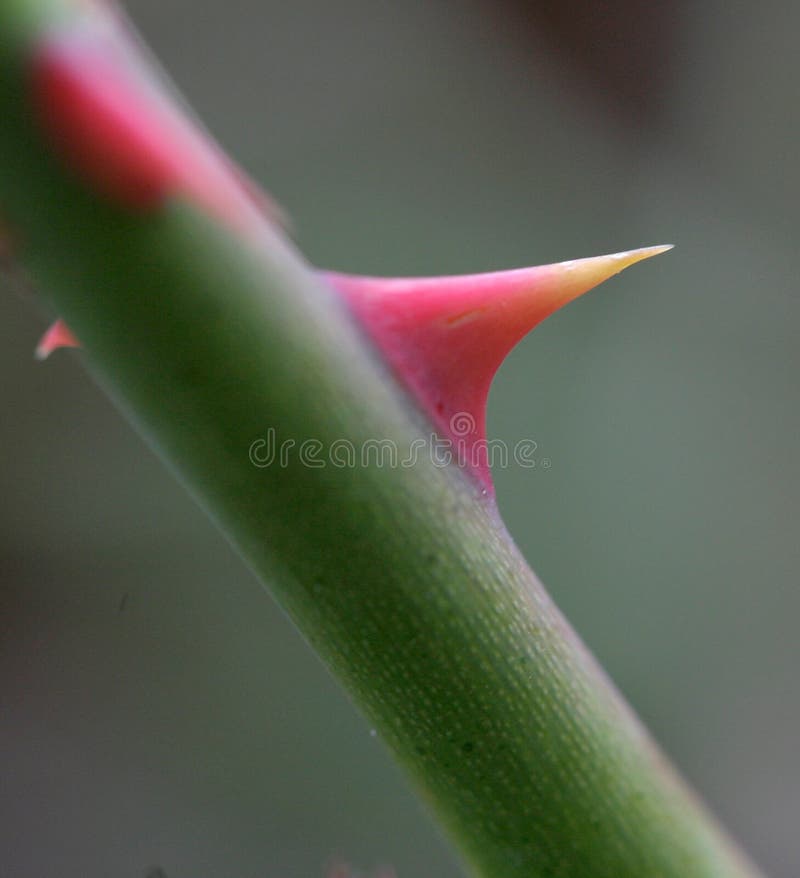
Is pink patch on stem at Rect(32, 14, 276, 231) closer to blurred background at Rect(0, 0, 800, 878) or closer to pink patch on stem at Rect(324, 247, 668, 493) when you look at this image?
pink patch on stem at Rect(324, 247, 668, 493)

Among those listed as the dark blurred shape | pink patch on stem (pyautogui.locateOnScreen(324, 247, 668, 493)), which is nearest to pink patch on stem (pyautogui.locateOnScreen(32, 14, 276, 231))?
pink patch on stem (pyautogui.locateOnScreen(324, 247, 668, 493))

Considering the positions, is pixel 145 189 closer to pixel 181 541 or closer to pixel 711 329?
pixel 181 541

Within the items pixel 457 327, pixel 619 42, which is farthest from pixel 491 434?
pixel 457 327

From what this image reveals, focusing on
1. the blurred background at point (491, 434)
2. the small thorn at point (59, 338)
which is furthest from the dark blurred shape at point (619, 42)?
the small thorn at point (59, 338)

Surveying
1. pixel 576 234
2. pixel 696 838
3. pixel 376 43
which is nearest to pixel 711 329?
pixel 576 234

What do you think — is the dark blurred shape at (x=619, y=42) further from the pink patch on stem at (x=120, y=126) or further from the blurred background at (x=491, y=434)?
the pink patch on stem at (x=120, y=126)
